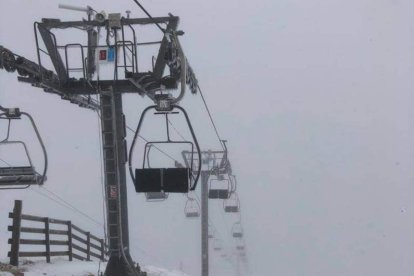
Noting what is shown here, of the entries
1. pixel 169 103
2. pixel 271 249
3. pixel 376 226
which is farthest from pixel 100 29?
pixel 376 226

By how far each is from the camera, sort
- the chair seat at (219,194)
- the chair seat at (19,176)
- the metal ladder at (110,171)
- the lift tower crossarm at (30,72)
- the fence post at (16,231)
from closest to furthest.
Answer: the chair seat at (19,176) < the lift tower crossarm at (30,72) < the metal ladder at (110,171) < the fence post at (16,231) < the chair seat at (219,194)

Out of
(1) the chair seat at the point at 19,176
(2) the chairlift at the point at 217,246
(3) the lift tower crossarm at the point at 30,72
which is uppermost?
(3) the lift tower crossarm at the point at 30,72

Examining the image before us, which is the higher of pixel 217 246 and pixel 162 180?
pixel 162 180

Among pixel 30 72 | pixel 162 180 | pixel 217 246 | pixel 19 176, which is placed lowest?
pixel 217 246

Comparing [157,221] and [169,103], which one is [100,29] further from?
[157,221]

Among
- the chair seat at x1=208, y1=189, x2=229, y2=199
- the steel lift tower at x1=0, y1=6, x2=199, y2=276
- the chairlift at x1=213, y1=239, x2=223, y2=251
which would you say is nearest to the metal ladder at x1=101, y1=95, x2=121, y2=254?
the steel lift tower at x1=0, y1=6, x2=199, y2=276

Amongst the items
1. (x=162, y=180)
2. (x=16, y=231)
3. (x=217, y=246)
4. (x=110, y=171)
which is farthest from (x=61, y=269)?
(x=217, y=246)

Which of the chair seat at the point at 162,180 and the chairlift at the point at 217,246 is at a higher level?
the chair seat at the point at 162,180

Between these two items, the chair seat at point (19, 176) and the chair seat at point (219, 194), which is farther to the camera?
the chair seat at point (219, 194)

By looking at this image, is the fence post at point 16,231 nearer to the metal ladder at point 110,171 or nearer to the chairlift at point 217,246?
the metal ladder at point 110,171

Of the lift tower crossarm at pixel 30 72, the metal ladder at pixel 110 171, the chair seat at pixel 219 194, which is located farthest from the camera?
the chair seat at pixel 219 194

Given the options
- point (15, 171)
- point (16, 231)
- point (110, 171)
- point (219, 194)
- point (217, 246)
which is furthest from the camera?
point (217, 246)

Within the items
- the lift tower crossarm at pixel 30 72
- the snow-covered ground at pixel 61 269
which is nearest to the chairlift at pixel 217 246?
the snow-covered ground at pixel 61 269

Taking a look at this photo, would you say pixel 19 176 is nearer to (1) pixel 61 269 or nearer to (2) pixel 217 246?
(1) pixel 61 269
